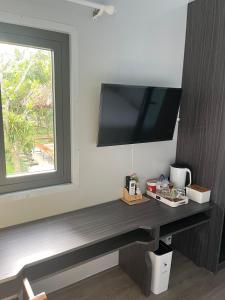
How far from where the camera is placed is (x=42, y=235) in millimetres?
1466

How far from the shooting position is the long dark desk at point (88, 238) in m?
1.25

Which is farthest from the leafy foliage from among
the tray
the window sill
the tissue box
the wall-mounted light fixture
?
the tissue box

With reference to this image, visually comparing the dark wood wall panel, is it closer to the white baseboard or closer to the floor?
the floor

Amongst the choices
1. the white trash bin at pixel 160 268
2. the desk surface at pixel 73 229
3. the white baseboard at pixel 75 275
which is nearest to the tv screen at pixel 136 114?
the desk surface at pixel 73 229

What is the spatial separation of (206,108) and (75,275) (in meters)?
1.75

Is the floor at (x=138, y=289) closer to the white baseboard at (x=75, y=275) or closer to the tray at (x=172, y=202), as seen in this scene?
the white baseboard at (x=75, y=275)

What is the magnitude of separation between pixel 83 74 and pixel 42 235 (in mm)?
1094

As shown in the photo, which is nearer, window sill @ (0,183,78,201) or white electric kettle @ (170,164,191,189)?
window sill @ (0,183,78,201)

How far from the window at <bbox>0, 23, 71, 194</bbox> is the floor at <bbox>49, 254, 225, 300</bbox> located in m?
0.90

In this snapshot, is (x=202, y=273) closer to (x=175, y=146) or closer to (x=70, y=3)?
(x=175, y=146)

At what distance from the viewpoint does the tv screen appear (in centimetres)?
166

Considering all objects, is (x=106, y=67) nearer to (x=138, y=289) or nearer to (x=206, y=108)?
(x=206, y=108)

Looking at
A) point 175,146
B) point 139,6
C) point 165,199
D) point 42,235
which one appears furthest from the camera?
point 175,146

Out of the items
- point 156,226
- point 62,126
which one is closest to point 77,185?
point 62,126
